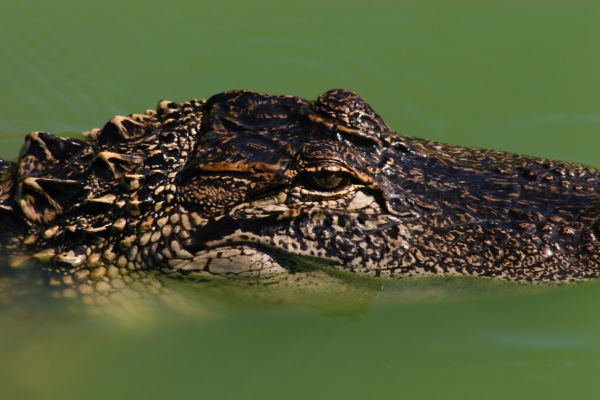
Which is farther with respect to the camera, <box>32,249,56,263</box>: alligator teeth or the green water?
the green water

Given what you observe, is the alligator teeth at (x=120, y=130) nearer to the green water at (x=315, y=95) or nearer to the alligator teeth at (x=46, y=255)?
the alligator teeth at (x=46, y=255)

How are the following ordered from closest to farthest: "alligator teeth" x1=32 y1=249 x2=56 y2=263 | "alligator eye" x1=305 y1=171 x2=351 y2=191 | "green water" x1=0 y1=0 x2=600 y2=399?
"alligator eye" x1=305 y1=171 x2=351 y2=191, "alligator teeth" x1=32 y1=249 x2=56 y2=263, "green water" x1=0 y1=0 x2=600 y2=399

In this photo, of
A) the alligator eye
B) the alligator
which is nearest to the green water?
the alligator

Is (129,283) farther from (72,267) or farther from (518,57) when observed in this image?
(518,57)

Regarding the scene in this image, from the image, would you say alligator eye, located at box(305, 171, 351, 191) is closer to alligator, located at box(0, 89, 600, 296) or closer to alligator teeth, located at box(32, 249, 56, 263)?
alligator, located at box(0, 89, 600, 296)

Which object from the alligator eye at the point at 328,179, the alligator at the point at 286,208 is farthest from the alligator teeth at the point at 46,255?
the alligator eye at the point at 328,179

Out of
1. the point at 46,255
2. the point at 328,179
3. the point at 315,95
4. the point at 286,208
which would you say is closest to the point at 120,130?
the point at 46,255

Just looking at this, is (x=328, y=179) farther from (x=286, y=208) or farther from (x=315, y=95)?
(x=315, y=95)
